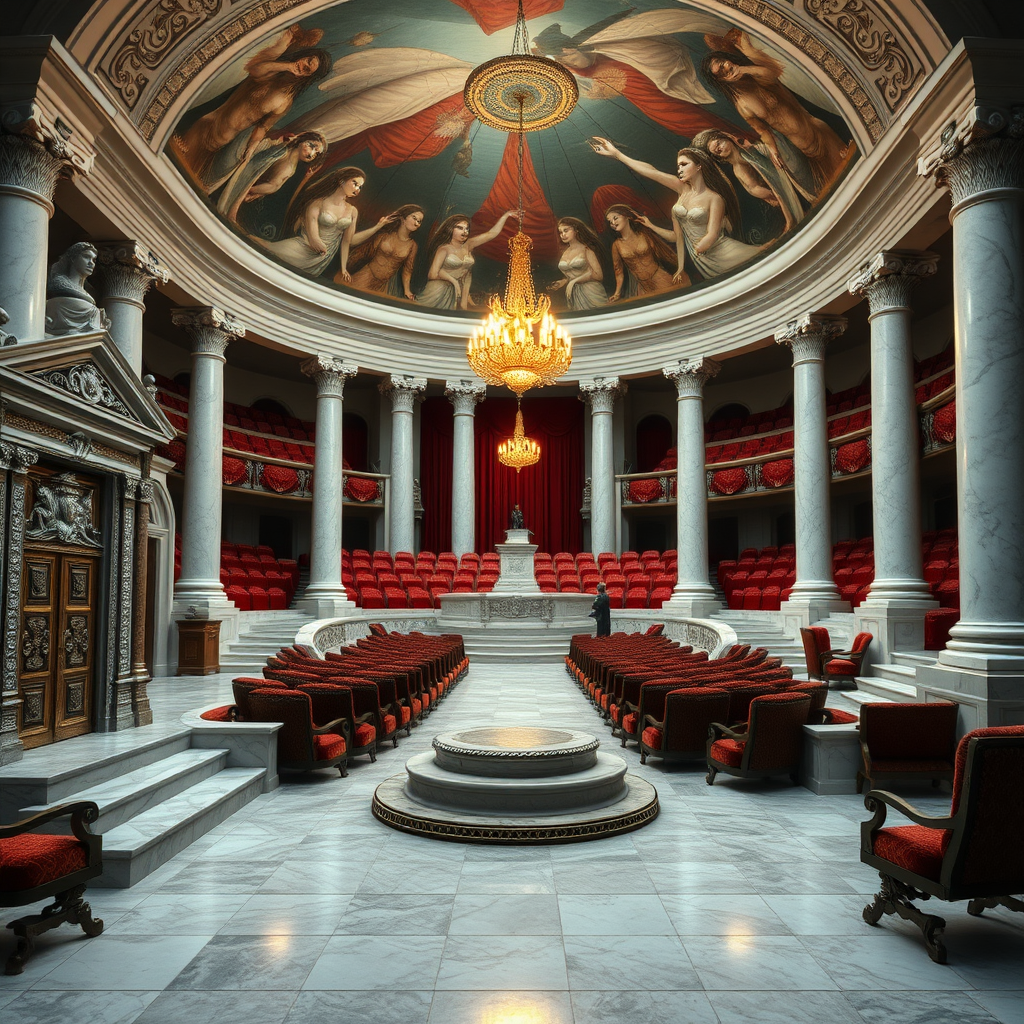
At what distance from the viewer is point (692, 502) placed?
19.3m

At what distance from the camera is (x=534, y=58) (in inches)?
492

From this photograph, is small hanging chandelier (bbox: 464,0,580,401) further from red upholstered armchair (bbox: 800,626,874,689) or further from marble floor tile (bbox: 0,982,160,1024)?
marble floor tile (bbox: 0,982,160,1024)

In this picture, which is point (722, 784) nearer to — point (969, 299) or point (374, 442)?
point (969, 299)

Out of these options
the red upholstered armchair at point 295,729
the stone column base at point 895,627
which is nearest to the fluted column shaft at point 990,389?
the stone column base at point 895,627

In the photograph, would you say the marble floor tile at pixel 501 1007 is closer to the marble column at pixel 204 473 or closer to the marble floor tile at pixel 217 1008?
the marble floor tile at pixel 217 1008

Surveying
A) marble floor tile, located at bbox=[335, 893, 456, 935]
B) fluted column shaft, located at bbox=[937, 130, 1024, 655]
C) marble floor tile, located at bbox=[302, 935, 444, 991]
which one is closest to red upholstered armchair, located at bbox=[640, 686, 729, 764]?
fluted column shaft, located at bbox=[937, 130, 1024, 655]

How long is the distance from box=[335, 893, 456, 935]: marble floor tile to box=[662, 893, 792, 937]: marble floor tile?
1114mm

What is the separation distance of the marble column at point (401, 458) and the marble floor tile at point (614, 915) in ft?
57.2

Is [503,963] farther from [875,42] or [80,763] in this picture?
[875,42]

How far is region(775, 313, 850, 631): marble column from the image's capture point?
50.6 ft

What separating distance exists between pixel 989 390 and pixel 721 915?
6.45 m

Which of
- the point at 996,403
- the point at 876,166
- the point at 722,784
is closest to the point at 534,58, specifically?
the point at 876,166

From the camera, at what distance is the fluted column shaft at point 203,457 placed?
1508 centimetres

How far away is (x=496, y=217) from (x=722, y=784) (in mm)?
17352
